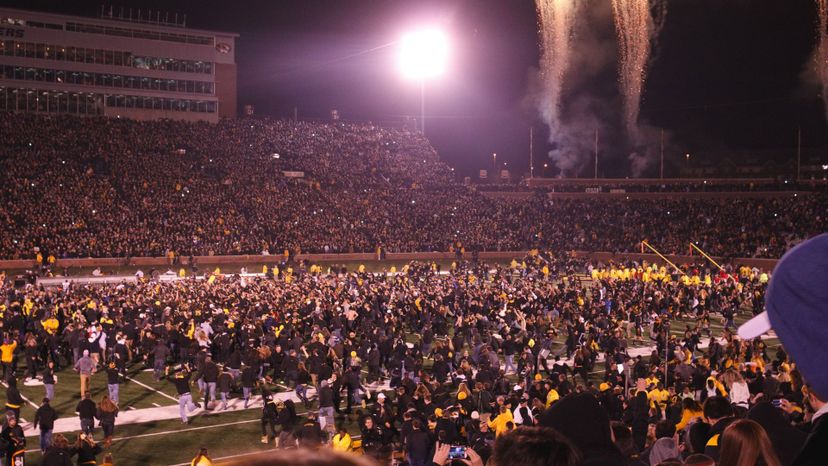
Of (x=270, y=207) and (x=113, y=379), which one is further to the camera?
(x=270, y=207)

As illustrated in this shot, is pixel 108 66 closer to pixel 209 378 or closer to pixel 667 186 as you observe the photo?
pixel 667 186

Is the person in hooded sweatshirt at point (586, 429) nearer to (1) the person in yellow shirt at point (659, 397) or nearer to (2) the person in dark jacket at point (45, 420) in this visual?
(1) the person in yellow shirt at point (659, 397)

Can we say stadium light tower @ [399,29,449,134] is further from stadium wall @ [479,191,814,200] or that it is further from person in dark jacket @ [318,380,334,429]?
person in dark jacket @ [318,380,334,429]

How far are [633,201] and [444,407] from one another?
52.7 meters

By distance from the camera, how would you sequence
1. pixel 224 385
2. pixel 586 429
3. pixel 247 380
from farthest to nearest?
pixel 247 380
pixel 224 385
pixel 586 429

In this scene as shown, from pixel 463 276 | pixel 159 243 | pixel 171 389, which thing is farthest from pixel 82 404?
pixel 159 243

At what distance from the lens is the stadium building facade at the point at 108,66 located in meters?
60.1

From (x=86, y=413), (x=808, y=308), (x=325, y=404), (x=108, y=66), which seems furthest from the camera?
(x=108, y=66)

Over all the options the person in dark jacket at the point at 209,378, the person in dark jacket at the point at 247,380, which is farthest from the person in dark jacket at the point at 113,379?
the person in dark jacket at the point at 247,380

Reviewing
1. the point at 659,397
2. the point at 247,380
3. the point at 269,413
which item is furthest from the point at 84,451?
the point at 659,397

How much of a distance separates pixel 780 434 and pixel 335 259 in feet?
156

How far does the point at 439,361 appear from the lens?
1858cm

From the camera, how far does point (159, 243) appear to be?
46531mm

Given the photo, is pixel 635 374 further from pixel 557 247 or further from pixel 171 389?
pixel 557 247
